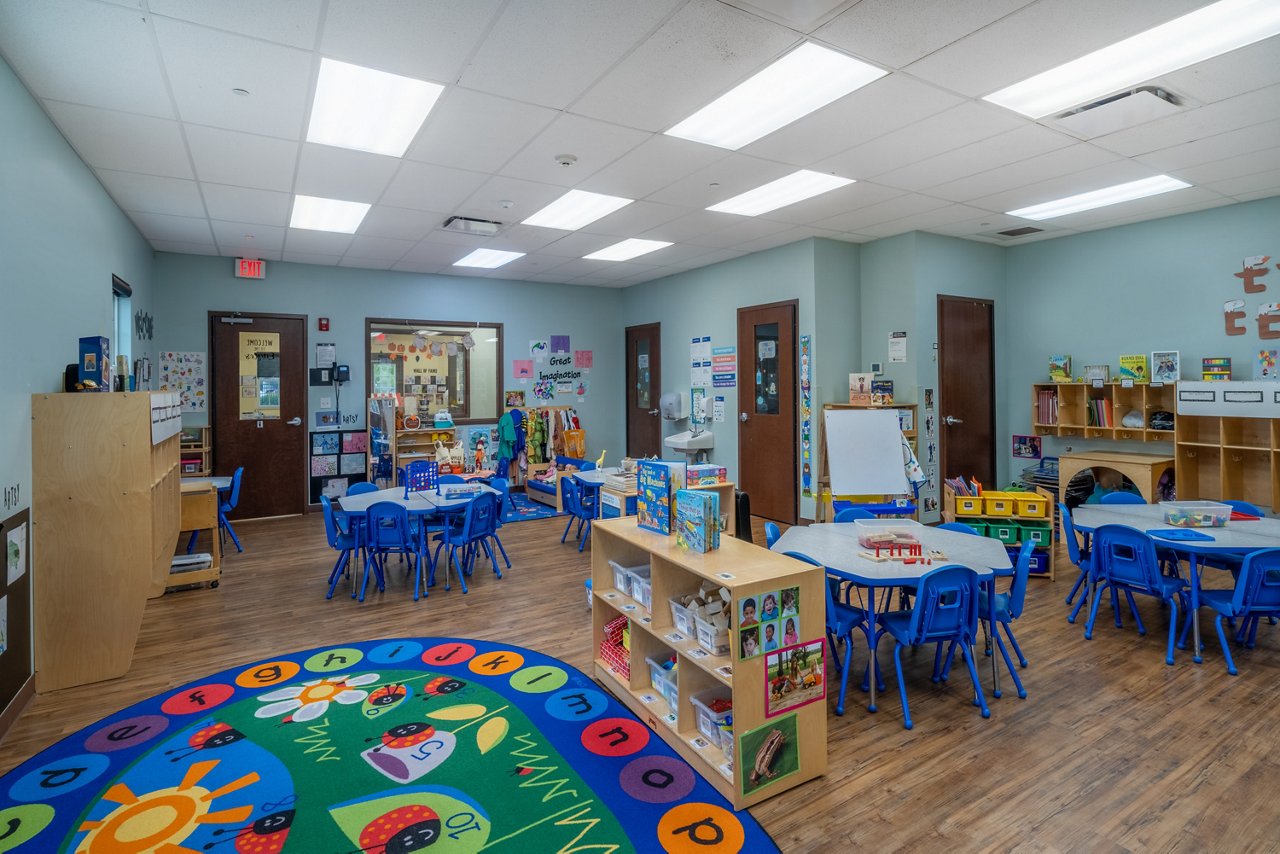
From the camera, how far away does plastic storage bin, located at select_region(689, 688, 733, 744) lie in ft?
8.43

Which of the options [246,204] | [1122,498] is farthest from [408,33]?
[1122,498]

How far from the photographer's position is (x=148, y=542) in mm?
3748

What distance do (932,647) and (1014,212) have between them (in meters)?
4.08

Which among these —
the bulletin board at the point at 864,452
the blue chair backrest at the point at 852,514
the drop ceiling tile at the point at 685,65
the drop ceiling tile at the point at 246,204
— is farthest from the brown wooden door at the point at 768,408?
the drop ceiling tile at the point at 246,204

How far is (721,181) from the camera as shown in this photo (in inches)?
191

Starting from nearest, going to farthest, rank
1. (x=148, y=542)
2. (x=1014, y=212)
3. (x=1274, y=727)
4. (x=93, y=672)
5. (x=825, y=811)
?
(x=825, y=811) < (x=1274, y=727) < (x=93, y=672) < (x=148, y=542) < (x=1014, y=212)

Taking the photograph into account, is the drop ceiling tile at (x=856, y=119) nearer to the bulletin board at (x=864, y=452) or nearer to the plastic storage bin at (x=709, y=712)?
the bulletin board at (x=864, y=452)

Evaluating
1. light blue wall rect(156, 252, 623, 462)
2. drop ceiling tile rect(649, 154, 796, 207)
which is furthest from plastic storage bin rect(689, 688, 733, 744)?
light blue wall rect(156, 252, 623, 462)

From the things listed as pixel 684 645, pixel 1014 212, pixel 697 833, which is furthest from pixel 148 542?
pixel 1014 212

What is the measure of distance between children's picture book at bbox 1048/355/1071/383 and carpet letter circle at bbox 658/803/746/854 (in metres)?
6.20

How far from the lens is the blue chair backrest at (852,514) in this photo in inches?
173

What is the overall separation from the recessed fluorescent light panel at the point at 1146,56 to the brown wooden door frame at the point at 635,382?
237 inches

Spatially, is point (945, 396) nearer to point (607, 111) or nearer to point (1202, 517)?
point (1202, 517)

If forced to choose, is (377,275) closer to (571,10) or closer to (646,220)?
(646,220)
